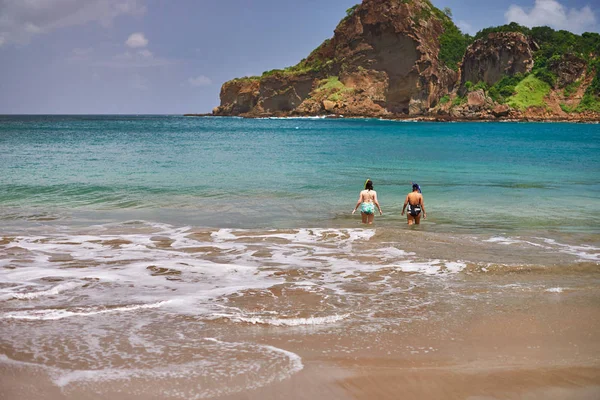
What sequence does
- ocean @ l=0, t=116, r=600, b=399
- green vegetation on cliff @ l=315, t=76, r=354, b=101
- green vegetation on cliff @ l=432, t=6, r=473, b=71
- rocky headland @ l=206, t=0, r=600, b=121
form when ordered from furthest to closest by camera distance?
green vegetation on cliff @ l=432, t=6, r=473, b=71 < green vegetation on cliff @ l=315, t=76, r=354, b=101 < rocky headland @ l=206, t=0, r=600, b=121 < ocean @ l=0, t=116, r=600, b=399

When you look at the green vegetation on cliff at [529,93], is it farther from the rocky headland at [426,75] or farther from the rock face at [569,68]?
the rock face at [569,68]

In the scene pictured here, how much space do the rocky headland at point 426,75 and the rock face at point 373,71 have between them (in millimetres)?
272

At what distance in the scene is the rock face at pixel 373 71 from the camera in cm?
14575

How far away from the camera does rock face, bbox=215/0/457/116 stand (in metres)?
146

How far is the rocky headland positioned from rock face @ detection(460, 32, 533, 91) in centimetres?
24

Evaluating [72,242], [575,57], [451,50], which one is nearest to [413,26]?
[451,50]

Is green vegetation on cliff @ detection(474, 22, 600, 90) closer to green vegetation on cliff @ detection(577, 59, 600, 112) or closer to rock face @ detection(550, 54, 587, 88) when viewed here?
rock face @ detection(550, 54, 587, 88)

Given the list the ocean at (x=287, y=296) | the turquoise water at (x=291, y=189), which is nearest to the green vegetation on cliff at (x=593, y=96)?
the turquoise water at (x=291, y=189)

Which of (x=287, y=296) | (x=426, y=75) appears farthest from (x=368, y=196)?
(x=426, y=75)

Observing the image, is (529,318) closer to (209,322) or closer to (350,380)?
(350,380)

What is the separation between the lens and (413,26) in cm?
14488

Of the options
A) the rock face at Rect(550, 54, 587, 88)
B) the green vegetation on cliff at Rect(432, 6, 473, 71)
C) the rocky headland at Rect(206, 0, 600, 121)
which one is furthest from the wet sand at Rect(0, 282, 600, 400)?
the green vegetation on cliff at Rect(432, 6, 473, 71)

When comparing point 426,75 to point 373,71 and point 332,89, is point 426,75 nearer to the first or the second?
point 373,71

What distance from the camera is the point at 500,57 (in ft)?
431
